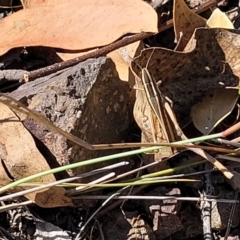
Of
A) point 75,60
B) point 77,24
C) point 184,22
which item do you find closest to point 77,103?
point 75,60

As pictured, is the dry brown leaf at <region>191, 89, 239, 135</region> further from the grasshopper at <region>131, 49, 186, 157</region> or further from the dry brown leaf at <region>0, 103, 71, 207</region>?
the dry brown leaf at <region>0, 103, 71, 207</region>

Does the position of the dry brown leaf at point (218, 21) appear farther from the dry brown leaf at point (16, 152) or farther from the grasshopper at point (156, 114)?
the dry brown leaf at point (16, 152)

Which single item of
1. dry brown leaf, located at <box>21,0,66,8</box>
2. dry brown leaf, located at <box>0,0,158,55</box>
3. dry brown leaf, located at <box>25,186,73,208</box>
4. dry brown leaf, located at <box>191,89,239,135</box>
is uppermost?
dry brown leaf, located at <box>21,0,66,8</box>

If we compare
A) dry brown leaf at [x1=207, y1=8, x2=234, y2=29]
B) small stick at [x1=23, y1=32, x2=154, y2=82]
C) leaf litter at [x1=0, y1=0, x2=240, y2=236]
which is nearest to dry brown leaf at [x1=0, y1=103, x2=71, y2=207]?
leaf litter at [x1=0, y1=0, x2=240, y2=236]

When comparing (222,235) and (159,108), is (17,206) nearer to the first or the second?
(159,108)

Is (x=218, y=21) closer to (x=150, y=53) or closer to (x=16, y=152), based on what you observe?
(x=150, y=53)

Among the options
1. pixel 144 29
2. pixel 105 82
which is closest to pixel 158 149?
pixel 105 82

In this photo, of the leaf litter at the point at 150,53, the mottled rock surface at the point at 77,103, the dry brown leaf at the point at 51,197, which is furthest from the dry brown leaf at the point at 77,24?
the dry brown leaf at the point at 51,197
